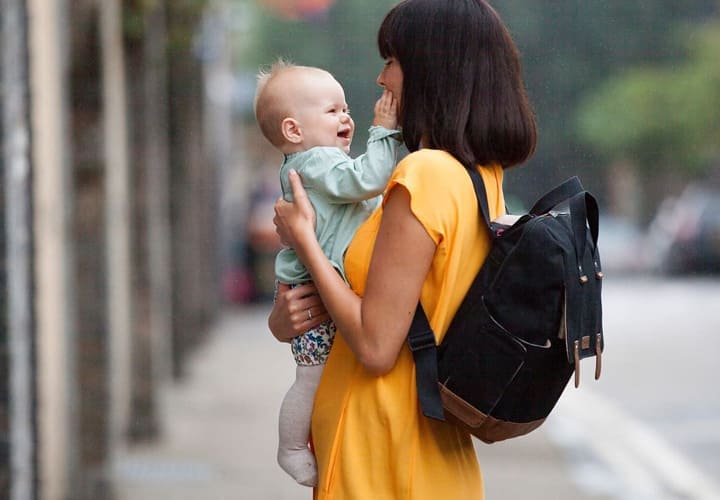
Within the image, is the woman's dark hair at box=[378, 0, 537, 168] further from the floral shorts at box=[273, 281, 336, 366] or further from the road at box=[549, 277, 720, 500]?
the road at box=[549, 277, 720, 500]

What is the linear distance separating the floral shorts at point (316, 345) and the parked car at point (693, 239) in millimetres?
24687

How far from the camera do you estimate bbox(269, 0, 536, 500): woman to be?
2.79 m

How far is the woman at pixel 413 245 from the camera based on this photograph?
2787 millimetres

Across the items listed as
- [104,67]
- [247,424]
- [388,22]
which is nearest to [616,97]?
[247,424]

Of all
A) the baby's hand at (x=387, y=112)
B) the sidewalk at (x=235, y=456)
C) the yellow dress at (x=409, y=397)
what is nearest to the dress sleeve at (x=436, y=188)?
the yellow dress at (x=409, y=397)

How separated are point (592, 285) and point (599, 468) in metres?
7.29

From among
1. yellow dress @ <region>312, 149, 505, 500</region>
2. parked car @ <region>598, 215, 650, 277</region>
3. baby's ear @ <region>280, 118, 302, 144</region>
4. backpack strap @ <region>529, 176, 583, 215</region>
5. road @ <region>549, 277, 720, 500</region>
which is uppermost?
baby's ear @ <region>280, 118, 302, 144</region>

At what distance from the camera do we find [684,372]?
14.5m

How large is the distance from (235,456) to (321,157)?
7.95 metres

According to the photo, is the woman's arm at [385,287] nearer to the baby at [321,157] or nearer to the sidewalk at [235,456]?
the baby at [321,157]

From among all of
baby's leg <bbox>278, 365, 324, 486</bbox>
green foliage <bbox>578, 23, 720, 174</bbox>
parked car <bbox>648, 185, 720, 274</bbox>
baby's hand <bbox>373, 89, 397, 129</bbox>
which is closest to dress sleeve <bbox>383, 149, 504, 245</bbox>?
baby's hand <bbox>373, 89, 397, 129</bbox>

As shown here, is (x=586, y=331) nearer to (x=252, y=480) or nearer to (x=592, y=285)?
(x=592, y=285)

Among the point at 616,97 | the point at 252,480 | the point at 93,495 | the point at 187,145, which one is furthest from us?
the point at 616,97

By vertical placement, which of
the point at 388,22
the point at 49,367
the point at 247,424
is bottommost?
the point at 247,424
